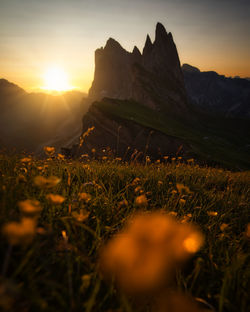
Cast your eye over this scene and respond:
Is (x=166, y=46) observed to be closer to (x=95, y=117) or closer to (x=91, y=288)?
(x=95, y=117)

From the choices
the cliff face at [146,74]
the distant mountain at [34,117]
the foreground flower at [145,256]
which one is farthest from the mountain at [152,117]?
the distant mountain at [34,117]

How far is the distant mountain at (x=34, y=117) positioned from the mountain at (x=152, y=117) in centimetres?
3146

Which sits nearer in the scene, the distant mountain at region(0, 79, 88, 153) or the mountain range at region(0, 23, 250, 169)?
the mountain range at region(0, 23, 250, 169)

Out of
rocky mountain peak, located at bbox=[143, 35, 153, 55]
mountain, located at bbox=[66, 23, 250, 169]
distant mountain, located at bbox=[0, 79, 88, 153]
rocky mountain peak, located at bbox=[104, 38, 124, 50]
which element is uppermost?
rocky mountain peak, located at bbox=[104, 38, 124, 50]

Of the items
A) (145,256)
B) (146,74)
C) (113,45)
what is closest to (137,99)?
(146,74)

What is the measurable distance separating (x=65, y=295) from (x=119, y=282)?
0.41 meters

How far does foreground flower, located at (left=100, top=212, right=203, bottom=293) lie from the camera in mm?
1369

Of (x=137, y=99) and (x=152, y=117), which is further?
(x=137, y=99)

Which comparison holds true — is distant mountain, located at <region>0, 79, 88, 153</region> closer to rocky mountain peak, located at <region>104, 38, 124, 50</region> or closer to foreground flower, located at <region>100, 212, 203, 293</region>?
rocky mountain peak, located at <region>104, 38, 124, 50</region>

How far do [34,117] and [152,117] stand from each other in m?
139

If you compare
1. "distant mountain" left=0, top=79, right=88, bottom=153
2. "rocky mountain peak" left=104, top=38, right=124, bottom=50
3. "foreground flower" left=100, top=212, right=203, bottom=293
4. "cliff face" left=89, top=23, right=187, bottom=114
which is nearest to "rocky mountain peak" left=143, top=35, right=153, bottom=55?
"cliff face" left=89, top=23, right=187, bottom=114

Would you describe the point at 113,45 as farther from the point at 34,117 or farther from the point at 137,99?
the point at 34,117

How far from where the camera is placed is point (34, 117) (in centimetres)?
16325

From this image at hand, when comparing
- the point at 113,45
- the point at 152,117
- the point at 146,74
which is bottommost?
the point at 152,117
